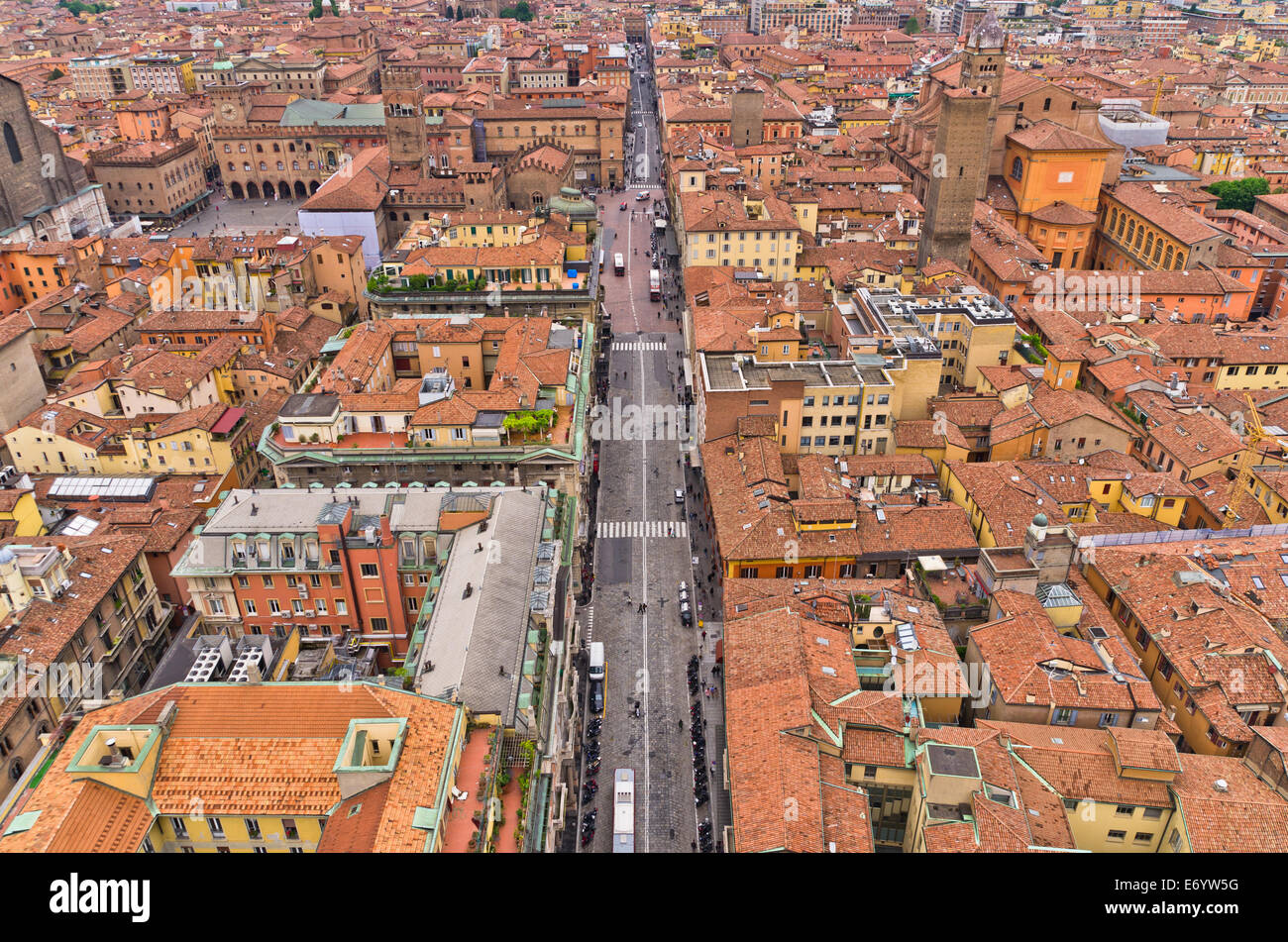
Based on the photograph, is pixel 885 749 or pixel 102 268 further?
pixel 102 268

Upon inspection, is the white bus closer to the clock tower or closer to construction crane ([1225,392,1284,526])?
construction crane ([1225,392,1284,526])

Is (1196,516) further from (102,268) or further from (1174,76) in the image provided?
(1174,76)

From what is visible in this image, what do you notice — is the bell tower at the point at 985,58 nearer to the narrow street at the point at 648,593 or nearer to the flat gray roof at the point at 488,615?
the narrow street at the point at 648,593

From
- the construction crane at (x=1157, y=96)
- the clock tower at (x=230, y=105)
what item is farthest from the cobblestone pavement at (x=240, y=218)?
the construction crane at (x=1157, y=96)

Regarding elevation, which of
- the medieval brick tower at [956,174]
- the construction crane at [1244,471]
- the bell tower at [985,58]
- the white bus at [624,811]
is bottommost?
the white bus at [624,811]

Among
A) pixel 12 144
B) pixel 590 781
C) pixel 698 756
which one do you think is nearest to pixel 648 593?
pixel 698 756

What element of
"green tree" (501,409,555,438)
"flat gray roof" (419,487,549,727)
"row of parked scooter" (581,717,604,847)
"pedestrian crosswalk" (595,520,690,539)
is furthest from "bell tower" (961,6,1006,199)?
"row of parked scooter" (581,717,604,847)

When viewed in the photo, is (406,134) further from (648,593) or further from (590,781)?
(590,781)
